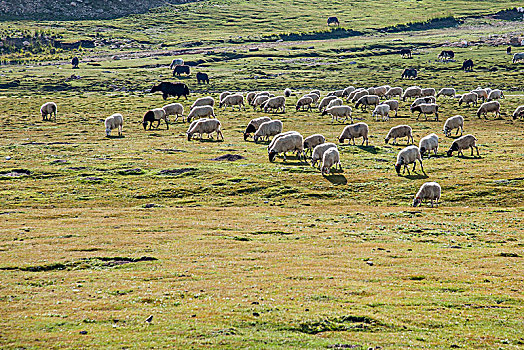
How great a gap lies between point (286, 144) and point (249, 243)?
56.4ft

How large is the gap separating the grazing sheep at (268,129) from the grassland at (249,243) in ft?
7.01

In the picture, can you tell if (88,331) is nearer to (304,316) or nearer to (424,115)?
(304,316)

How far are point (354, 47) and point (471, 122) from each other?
97232 millimetres

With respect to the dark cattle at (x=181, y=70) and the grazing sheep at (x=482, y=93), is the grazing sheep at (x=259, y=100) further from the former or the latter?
the dark cattle at (x=181, y=70)

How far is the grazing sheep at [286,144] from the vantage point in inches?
1582

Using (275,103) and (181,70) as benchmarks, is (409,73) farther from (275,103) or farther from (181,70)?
(181,70)

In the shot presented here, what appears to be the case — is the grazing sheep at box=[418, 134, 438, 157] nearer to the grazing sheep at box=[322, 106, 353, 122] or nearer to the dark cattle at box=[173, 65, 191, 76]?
the grazing sheep at box=[322, 106, 353, 122]

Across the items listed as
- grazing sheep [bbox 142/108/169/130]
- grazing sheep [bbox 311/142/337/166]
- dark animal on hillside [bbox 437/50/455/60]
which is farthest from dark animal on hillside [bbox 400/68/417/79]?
grazing sheep [bbox 311/142/337/166]

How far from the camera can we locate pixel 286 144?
40.3 meters

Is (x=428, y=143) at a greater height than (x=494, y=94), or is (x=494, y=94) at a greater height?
(x=494, y=94)

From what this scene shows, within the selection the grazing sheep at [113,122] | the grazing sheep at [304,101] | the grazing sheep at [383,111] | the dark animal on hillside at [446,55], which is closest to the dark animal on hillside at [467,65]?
the dark animal on hillside at [446,55]

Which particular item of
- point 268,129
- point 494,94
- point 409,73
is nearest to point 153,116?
point 268,129

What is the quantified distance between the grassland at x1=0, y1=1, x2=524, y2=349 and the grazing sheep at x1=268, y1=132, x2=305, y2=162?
3.02ft

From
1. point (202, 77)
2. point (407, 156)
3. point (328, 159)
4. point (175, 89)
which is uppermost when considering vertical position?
point (202, 77)
